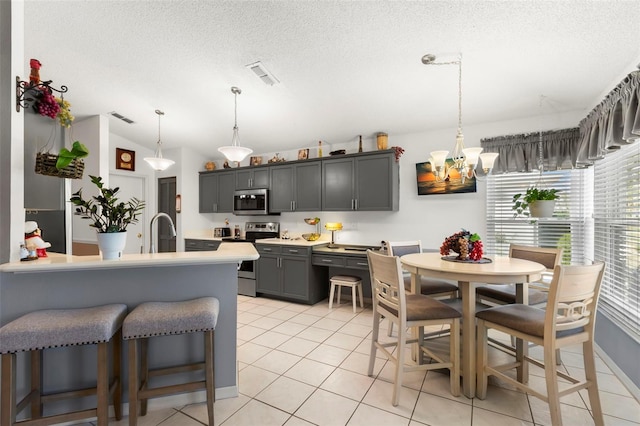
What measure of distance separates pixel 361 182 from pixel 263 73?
190 centimetres

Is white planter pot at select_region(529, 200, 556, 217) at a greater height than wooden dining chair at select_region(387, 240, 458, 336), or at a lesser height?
greater

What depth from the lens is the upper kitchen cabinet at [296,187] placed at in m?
4.48

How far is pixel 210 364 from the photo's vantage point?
5.67 ft

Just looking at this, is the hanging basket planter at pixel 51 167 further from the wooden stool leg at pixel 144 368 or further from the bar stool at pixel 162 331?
the wooden stool leg at pixel 144 368

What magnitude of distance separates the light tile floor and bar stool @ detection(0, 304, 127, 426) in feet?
1.34

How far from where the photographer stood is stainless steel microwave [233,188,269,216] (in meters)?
4.91

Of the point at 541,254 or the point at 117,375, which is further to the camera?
the point at 541,254

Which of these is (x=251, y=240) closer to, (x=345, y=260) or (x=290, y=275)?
(x=290, y=275)

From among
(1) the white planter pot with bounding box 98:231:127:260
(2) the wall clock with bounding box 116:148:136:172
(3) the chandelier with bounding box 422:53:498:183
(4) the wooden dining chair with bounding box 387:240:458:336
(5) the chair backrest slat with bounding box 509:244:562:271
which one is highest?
(2) the wall clock with bounding box 116:148:136:172

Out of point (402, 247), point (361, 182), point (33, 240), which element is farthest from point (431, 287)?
point (33, 240)

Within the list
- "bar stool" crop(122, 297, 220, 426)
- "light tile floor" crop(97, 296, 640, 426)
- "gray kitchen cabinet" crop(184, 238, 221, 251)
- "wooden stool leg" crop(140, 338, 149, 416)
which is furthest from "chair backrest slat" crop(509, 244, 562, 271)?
"gray kitchen cabinet" crop(184, 238, 221, 251)

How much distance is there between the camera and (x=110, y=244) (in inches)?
72.4

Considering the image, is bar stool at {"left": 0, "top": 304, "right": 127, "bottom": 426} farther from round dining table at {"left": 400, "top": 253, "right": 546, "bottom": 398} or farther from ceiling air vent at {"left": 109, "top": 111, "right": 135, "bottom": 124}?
ceiling air vent at {"left": 109, "top": 111, "right": 135, "bottom": 124}

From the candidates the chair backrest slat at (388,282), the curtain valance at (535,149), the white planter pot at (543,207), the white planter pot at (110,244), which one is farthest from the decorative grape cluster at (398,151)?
the white planter pot at (110,244)
